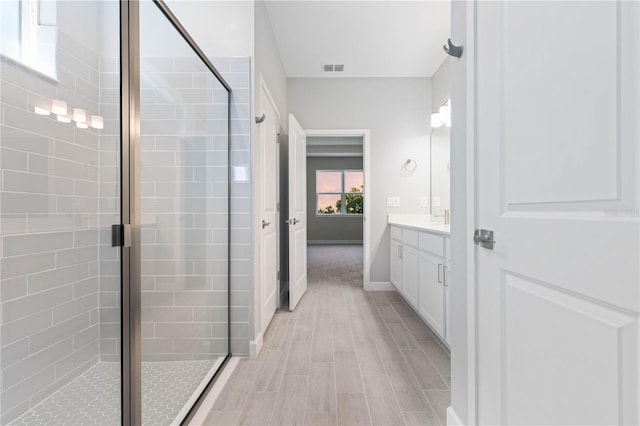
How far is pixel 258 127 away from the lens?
219cm

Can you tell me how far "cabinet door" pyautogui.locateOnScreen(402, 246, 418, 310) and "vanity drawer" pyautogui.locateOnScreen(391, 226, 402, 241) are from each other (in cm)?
19

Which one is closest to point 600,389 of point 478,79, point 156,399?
point 478,79

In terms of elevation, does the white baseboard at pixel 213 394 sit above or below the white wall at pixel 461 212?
below

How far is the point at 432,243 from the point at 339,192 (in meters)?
6.87

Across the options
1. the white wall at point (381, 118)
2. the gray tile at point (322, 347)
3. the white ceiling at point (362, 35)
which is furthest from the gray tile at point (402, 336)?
the white ceiling at point (362, 35)

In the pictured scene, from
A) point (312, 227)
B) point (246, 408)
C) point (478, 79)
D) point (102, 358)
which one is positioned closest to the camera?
point (102, 358)

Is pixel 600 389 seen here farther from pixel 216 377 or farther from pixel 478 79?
pixel 216 377

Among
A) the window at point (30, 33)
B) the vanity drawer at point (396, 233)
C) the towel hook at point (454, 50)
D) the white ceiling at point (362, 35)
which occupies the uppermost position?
the white ceiling at point (362, 35)

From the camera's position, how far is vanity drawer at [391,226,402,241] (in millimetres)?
3252

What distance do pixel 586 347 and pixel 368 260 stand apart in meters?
3.08

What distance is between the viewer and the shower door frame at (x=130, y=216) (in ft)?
3.31

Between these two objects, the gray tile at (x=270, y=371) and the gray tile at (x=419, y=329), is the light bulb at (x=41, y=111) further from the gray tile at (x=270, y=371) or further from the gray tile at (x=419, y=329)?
the gray tile at (x=419, y=329)

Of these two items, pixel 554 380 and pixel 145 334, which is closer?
pixel 554 380

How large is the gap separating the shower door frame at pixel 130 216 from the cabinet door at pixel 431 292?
181 centimetres
